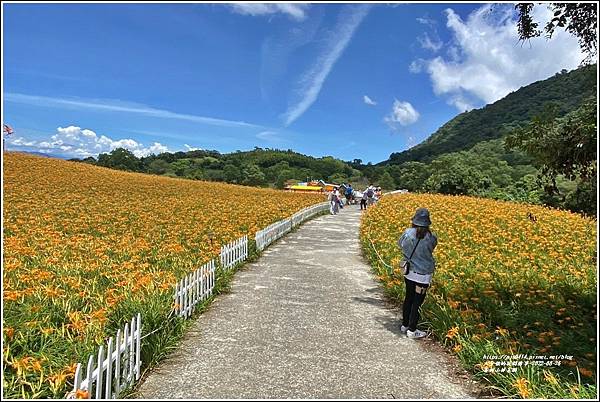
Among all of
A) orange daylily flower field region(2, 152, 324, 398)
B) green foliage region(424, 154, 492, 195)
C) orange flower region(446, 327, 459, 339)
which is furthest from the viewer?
green foliage region(424, 154, 492, 195)

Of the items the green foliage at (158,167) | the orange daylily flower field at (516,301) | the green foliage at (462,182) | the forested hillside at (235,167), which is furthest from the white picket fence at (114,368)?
the green foliage at (158,167)

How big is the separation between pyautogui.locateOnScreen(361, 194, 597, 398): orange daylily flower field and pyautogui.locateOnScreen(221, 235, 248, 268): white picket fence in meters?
2.84

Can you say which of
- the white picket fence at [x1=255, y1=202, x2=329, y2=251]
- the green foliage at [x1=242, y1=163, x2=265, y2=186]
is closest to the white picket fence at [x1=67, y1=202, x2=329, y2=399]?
the white picket fence at [x1=255, y1=202, x2=329, y2=251]

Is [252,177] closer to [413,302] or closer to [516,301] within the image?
[516,301]

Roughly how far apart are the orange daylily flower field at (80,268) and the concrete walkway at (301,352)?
0.72 meters

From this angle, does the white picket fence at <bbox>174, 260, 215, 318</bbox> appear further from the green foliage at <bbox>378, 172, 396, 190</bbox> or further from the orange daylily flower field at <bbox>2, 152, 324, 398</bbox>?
the green foliage at <bbox>378, 172, 396, 190</bbox>

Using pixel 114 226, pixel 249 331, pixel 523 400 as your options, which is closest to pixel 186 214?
pixel 114 226

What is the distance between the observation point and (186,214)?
1603cm

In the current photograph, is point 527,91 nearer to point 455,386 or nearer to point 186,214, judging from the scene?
point 186,214

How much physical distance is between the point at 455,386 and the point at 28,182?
25.5 metres

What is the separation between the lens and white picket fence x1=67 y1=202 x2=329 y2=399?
10.5 feet

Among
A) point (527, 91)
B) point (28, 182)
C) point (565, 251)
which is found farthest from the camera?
point (527, 91)

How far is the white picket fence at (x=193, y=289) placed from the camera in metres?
5.30

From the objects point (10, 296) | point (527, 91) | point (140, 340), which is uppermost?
point (527, 91)
